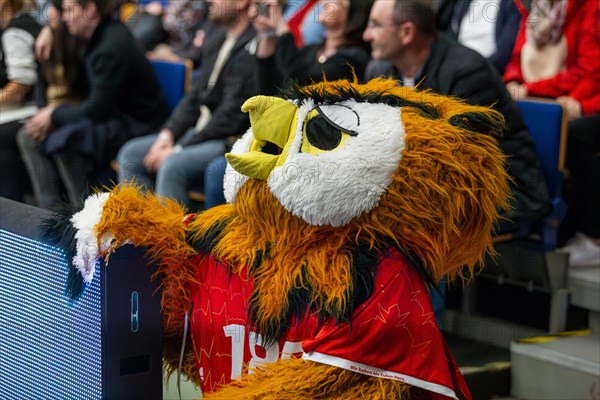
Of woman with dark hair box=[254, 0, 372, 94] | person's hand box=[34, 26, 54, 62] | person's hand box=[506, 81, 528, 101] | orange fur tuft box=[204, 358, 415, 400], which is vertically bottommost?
orange fur tuft box=[204, 358, 415, 400]

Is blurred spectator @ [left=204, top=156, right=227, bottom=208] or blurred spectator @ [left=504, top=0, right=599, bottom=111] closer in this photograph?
blurred spectator @ [left=504, top=0, right=599, bottom=111]

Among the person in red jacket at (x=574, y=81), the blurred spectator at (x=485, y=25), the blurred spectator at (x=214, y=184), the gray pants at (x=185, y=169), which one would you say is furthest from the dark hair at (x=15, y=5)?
the person in red jacket at (x=574, y=81)

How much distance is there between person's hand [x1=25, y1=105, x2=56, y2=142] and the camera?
3998 mm

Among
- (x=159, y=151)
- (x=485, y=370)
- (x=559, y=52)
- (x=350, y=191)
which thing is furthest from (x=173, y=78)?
(x=350, y=191)

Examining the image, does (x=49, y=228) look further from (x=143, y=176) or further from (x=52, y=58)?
(x=52, y=58)

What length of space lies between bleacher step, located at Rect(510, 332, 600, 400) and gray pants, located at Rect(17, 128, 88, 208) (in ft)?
6.91

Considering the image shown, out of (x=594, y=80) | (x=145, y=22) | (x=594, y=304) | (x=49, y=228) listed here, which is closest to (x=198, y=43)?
(x=145, y=22)

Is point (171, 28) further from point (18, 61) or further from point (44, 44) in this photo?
point (44, 44)

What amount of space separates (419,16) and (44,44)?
76.9 inches

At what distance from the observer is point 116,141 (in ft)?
12.9

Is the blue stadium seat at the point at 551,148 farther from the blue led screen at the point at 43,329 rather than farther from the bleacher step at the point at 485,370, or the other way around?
the blue led screen at the point at 43,329

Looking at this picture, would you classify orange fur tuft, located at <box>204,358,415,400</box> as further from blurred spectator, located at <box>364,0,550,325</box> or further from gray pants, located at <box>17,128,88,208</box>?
gray pants, located at <box>17,128,88,208</box>

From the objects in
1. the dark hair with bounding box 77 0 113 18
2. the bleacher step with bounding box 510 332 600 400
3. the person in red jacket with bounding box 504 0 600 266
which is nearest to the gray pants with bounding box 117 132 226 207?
the dark hair with bounding box 77 0 113 18

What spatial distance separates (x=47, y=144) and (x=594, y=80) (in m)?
2.24
